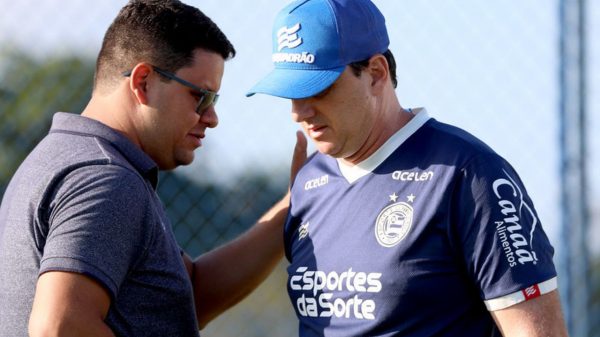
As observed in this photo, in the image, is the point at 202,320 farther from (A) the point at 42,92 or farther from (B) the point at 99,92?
(A) the point at 42,92

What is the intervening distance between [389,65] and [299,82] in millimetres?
323

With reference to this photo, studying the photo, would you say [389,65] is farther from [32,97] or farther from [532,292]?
[32,97]

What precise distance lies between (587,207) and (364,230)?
5.93ft

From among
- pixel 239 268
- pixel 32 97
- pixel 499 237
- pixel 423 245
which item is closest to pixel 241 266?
pixel 239 268

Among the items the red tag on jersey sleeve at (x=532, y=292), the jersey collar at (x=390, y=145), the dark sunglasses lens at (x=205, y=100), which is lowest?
the red tag on jersey sleeve at (x=532, y=292)

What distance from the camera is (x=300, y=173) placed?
3709mm

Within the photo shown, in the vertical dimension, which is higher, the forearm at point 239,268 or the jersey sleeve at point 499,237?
the jersey sleeve at point 499,237

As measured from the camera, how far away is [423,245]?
122 inches

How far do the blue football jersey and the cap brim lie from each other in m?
0.28

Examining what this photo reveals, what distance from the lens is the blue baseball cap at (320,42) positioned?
3248 mm

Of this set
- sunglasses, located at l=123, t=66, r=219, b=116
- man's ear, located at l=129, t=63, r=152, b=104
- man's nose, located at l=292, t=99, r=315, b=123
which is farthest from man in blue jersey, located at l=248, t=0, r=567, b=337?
man's ear, located at l=129, t=63, r=152, b=104

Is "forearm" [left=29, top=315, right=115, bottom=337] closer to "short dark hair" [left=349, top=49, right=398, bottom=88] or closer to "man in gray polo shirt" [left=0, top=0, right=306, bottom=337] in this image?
"man in gray polo shirt" [left=0, top=0, right=306, bottom=337]

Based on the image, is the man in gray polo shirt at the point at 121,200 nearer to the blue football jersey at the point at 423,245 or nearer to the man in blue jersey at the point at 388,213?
the man in blue jersey at the point at 388,213

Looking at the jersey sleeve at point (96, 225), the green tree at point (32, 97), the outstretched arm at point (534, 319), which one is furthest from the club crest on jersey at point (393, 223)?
the green tree at point (32, 97)
